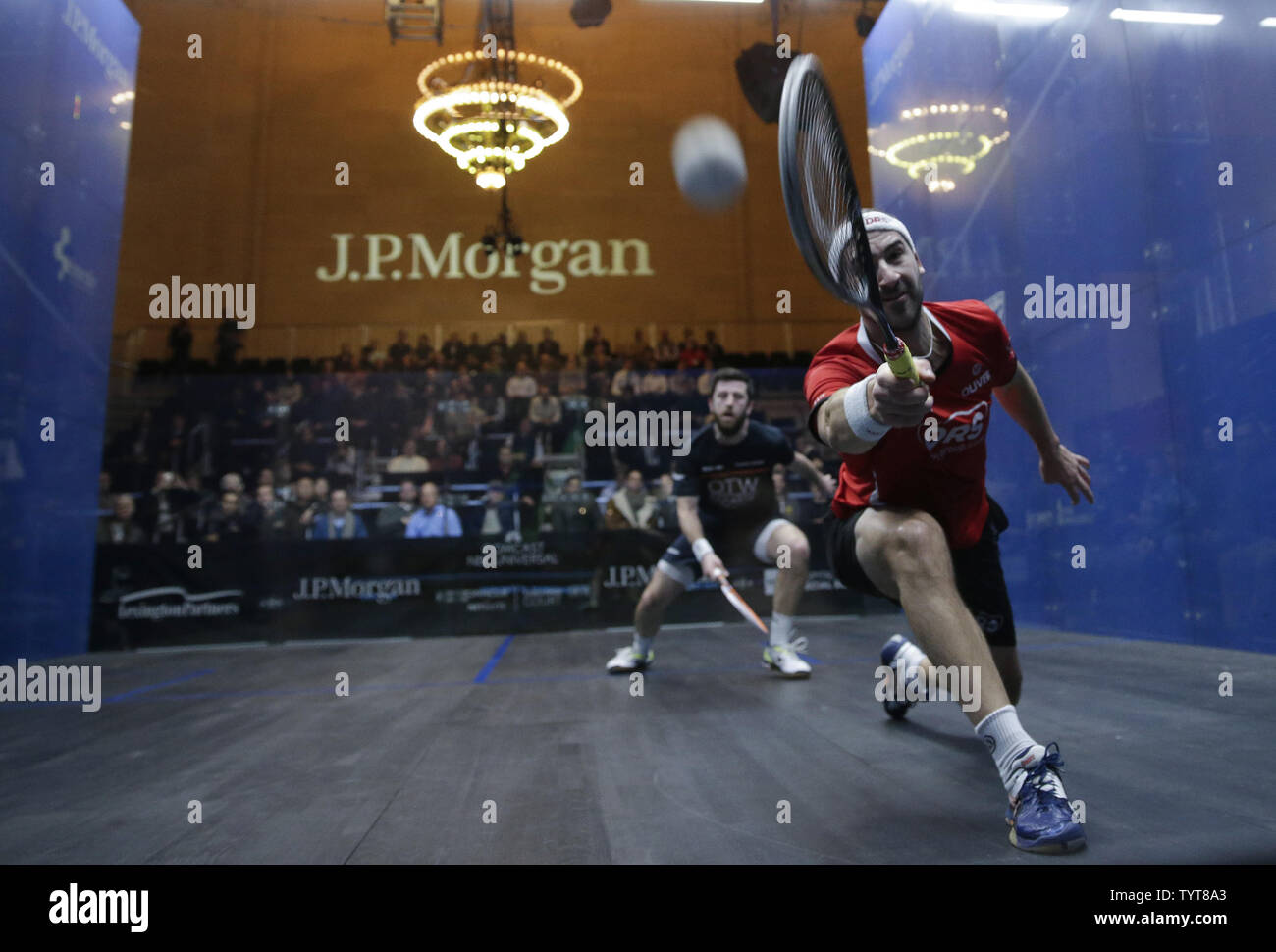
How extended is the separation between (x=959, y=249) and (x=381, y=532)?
485cm

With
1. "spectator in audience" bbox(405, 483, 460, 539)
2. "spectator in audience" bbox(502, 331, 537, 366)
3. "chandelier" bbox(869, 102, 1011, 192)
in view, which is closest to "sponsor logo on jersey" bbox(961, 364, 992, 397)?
"chandelier" bbox(869, 102, 1011, 192)

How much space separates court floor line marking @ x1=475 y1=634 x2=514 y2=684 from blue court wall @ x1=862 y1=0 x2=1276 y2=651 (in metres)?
3.34

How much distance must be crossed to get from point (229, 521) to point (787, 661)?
4812 millimetres

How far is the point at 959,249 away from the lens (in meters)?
5.70

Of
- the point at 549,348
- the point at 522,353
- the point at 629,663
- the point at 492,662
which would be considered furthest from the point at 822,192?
the point at 549,348

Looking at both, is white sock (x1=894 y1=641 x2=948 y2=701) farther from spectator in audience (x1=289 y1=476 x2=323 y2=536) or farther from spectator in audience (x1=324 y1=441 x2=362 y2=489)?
spectator in audience (x1=324 y1=441 x2=362 y2=489)

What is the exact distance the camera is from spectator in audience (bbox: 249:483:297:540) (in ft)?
20.4

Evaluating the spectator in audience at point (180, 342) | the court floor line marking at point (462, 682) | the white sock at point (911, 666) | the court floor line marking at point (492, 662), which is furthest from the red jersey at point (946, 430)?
the spectator in audience at point (180, 342)

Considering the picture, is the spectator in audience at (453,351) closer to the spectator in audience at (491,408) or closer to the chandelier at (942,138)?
the spectator in audience at (491,408)

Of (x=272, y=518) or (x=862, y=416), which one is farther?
(x=272, y=518)

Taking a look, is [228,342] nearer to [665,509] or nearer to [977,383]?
[665,509]

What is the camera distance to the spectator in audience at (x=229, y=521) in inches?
242

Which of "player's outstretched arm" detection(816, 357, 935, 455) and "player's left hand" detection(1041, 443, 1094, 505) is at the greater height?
"player's outstretched arm" detection(816, 357, 935, 455)

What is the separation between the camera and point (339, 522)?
6367mm
